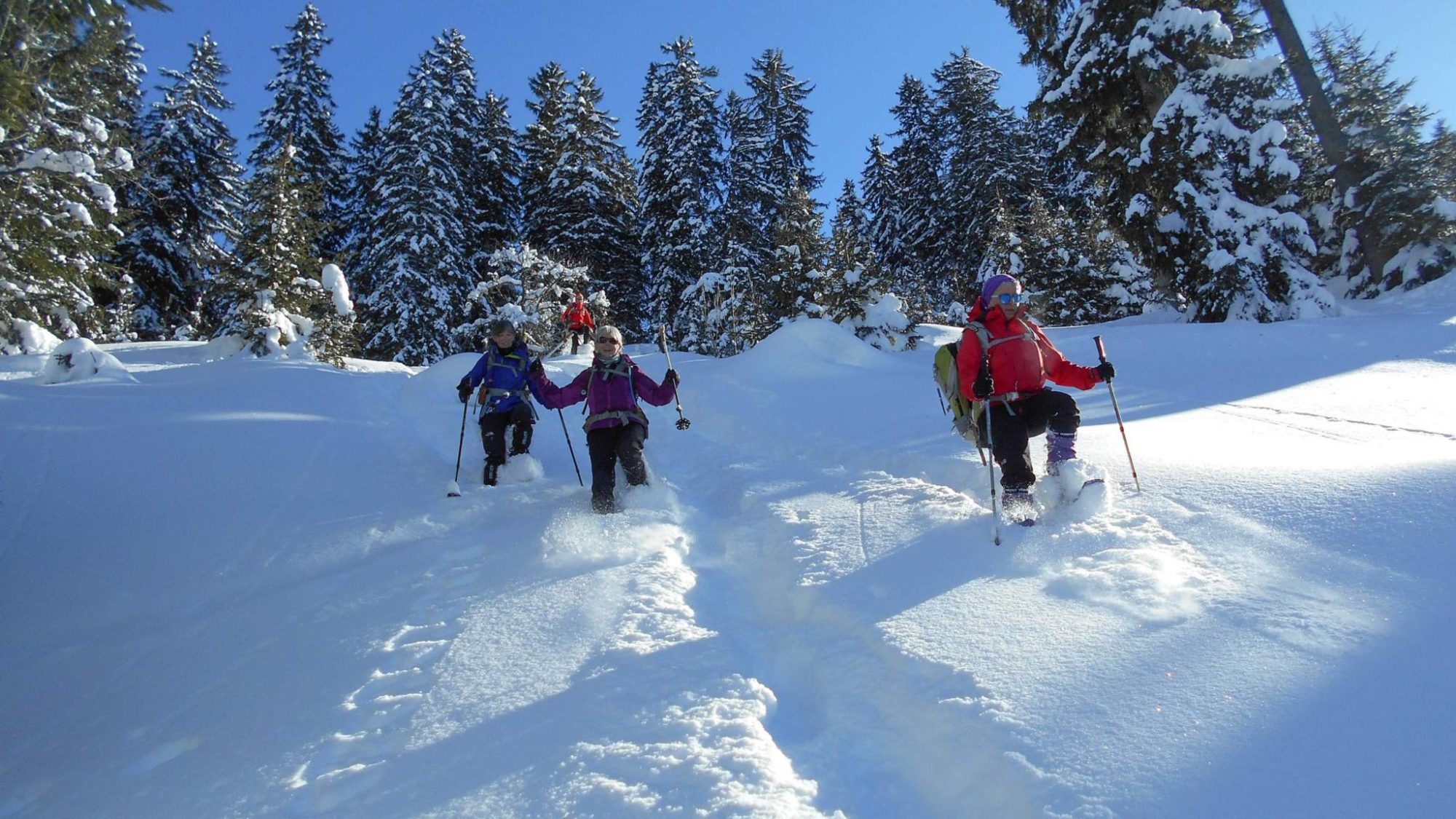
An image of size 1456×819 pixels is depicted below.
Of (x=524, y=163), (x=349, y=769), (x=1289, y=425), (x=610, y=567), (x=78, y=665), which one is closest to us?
(x=349, y=769)

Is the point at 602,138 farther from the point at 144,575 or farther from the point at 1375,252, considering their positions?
the point at 144,575

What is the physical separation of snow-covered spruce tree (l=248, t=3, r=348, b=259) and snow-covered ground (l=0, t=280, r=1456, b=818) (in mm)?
27466

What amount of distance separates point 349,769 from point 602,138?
3149 centimetres

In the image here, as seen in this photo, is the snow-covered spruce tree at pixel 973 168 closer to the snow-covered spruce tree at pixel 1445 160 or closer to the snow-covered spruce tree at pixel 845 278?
the snow-covered spruce tree at pixel 845 278

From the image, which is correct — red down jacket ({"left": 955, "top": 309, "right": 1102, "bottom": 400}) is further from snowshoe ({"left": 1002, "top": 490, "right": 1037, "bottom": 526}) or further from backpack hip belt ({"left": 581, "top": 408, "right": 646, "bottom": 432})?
backpack hip belt ({"left": 581, "top": 408, "right": 646, "bottom": 432})

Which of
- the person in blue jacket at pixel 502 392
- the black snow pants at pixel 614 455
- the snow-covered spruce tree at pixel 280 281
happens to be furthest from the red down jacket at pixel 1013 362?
the snow-covered spruce tree at pixel 280 281

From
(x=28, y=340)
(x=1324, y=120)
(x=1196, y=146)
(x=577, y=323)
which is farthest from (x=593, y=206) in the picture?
(x=1324, y=120)

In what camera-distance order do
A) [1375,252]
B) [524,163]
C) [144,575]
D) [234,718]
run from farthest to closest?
[524,163] → [1375,252] → [144,575] → [234,718]

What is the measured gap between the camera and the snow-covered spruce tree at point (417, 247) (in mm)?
26047

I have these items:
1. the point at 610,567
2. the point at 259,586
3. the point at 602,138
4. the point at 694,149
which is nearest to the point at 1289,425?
the point at 610,567

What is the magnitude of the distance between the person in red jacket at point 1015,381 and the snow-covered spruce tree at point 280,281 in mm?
16087

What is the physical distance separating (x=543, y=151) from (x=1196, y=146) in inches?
1062

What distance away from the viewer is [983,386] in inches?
187

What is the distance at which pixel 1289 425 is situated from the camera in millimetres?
6070
